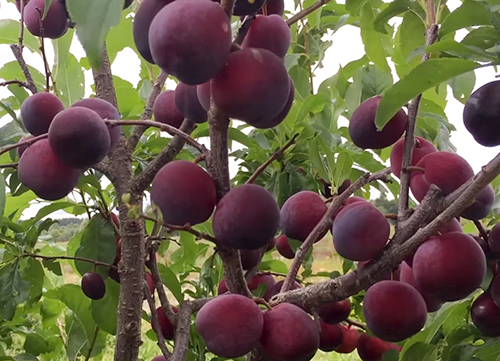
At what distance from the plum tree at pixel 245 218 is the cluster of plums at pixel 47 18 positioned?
0.38m

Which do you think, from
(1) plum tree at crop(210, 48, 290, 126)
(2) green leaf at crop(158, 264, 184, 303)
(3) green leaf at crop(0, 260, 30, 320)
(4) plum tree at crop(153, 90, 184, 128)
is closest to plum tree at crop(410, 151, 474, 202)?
(1) plum tree at crop(210, 48, 290, 126)

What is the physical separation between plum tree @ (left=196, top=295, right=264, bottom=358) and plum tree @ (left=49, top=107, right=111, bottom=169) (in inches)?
8.6

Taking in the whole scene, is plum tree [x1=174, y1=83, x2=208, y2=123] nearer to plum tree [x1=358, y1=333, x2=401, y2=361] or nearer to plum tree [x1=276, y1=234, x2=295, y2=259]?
plum tree [x1=276, y1=234, x2=295, y2=259]

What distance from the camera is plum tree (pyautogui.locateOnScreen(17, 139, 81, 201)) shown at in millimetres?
610

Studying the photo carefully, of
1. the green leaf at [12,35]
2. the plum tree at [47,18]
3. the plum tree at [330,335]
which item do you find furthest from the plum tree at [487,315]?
the green leaf at [12,35]

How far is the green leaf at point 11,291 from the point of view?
0.94 metres

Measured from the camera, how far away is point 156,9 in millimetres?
495

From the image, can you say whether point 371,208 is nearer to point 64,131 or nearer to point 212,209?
point 212,209

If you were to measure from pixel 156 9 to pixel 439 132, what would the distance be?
1.83ft

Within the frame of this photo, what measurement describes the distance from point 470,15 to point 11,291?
2.88ft

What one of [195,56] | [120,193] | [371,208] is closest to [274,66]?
[195,56]

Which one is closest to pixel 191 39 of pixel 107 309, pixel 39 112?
pixel 39 112

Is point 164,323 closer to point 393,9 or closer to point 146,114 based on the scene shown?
point 146,114

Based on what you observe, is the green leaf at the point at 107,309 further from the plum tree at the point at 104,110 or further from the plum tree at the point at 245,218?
the plum tree at the point at 245,218
